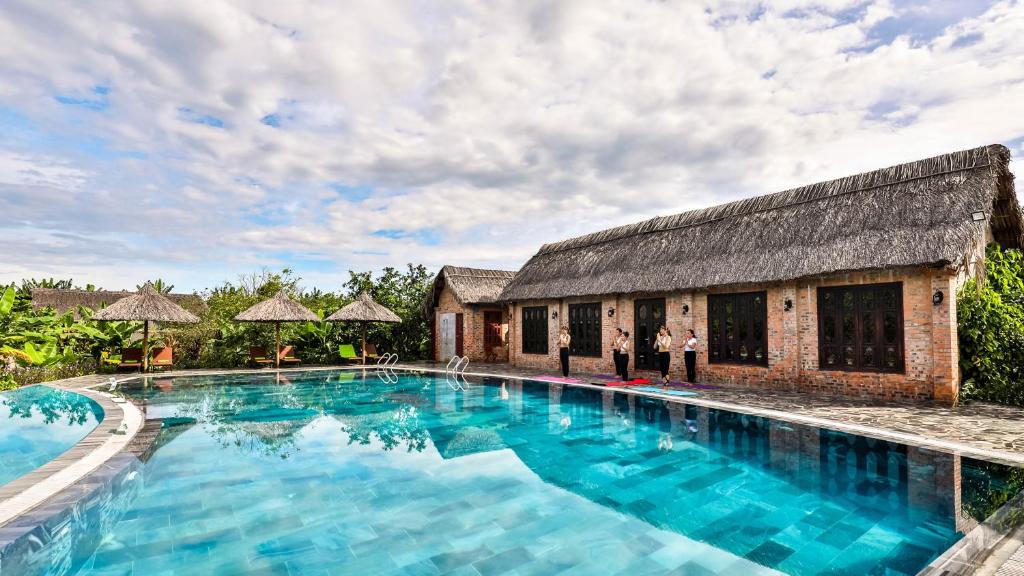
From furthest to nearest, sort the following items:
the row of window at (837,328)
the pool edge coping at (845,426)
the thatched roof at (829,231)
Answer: the row of window at (837,328), the thatched roof at (829,231), the pool edge coping at (845,426)

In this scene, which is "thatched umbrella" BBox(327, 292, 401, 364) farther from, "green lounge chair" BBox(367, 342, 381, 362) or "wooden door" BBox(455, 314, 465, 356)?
"wooden door" BBox(455, 314, 465, 356)

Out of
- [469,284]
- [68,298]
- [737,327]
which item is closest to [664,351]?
[737,327]

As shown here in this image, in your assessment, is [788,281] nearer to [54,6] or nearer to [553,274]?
[553,274]

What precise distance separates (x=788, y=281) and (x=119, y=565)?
12241 millimetres

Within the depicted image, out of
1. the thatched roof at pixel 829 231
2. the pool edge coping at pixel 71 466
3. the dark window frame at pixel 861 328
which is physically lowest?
the pool edge coping at pixel 71 466

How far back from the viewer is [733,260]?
42.8ft

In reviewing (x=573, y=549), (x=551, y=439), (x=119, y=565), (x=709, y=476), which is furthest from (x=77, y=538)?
(x=709, y=476)

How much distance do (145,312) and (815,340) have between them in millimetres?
19675

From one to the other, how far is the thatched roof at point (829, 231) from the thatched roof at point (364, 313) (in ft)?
26.7

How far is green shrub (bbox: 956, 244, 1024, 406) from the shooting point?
948 centimetres

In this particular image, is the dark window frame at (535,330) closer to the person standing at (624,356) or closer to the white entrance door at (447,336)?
the white entrance door at (447,336)

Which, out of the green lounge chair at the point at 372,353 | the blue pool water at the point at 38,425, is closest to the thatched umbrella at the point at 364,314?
the green lounge chair at the point at 372,353

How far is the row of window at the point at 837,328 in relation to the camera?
10281 mm

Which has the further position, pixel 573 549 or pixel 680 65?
pixel 680 65
